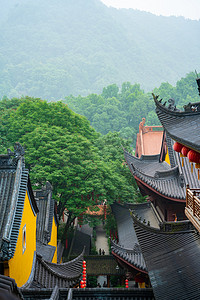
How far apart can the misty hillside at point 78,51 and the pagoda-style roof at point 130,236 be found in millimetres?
97976

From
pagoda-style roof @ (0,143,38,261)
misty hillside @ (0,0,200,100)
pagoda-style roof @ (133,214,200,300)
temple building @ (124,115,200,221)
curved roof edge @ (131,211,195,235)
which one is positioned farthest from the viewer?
misty hillside @ (0,0,200,100)

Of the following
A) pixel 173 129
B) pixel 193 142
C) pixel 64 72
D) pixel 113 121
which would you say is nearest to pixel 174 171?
pixel 173 129

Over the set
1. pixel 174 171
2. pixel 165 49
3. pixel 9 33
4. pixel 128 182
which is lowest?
pixel 128 182

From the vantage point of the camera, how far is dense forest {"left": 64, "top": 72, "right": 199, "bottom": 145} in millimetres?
66750

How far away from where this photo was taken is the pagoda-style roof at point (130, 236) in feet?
40.5

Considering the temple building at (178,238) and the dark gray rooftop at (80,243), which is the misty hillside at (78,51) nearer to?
the dark gray rooftop at (80,243)

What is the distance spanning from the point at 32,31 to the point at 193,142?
17955 cm

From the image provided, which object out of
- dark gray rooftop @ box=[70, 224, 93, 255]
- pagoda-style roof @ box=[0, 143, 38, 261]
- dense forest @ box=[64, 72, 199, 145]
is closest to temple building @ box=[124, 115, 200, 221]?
pagoda-style roof @ box=[0, 143, 38, 261]

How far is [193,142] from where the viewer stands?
6227mm

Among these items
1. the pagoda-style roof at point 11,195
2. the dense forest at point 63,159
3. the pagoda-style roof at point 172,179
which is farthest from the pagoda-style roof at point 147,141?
the pagoda-style roof at point 11,195

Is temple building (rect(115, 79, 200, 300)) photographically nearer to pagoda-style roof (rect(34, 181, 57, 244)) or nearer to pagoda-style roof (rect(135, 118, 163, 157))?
pagoda-style roof (rect(34, 181, 57, 244))

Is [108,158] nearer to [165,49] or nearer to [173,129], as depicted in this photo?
[173,129]

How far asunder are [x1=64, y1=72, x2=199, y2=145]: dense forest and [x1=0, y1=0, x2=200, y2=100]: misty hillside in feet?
143

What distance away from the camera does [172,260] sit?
8.09 m
